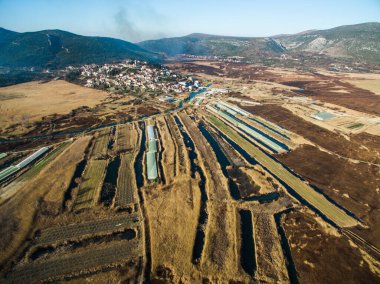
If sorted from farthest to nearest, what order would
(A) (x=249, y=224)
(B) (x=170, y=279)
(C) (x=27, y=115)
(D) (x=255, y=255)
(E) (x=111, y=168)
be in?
(C) (x=27, y=115) → (E) (x=111, y=168) → (A) (x=249, y=224) → (D) (x=255, y=255) → (B) (x=170, y=279)

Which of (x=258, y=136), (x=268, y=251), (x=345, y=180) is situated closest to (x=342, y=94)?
(x=258, y=136)

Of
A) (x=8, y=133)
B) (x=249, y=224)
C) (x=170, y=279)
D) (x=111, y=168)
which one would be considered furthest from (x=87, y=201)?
(x=8, y=133)

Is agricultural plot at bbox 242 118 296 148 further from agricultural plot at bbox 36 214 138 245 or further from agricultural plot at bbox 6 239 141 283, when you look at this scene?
agricultural plot at bbox 6 239 141 283

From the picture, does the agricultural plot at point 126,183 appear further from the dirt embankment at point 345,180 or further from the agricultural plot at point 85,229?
the dirt embankment at point 345,180

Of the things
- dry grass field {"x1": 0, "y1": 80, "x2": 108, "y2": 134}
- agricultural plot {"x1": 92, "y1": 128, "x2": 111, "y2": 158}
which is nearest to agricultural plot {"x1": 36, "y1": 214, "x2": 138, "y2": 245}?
agricultural plot {"x1": 92, "y1": 128, "x2": 111, "y2": 158}

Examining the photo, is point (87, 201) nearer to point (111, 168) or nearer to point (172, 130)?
point (111, 168)
